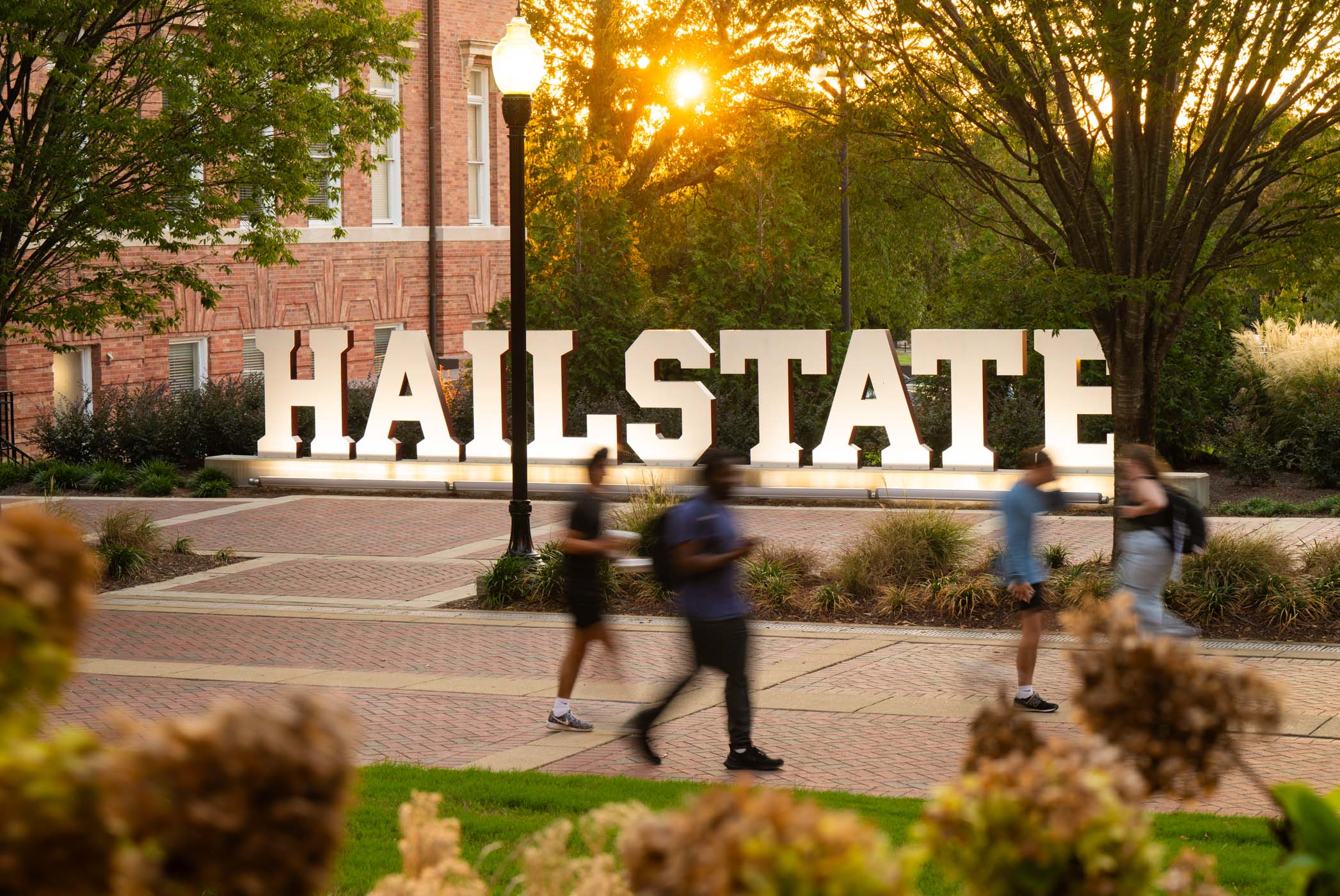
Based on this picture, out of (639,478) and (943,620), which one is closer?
(943,620)

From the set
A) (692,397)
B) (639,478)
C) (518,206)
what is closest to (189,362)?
(639,478)

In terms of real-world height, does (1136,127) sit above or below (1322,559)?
above

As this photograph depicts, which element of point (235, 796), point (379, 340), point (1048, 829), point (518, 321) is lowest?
point (1048, 829)

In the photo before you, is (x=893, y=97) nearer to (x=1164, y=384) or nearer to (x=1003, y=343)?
(x=1003, y=343)

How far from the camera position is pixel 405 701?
445 inches

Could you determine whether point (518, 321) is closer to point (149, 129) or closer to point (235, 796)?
point (149, 129)

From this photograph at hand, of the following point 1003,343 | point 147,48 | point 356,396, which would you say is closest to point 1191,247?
point 1003,343

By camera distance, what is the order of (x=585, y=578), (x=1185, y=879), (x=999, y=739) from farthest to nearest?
(x=585, y=578) → (x=999, y=739) → (x=1185, y=879)

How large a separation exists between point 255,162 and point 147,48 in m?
1.75

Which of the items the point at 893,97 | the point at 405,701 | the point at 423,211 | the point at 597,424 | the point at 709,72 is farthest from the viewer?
the point at 423,211

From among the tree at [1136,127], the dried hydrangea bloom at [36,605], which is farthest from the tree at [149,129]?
the dried hydrangea bloom at [36,605]

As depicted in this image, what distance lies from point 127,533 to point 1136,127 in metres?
12.0

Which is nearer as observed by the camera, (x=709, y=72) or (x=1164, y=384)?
(x=709, y=72)

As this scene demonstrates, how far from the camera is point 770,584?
15102 millimetres
